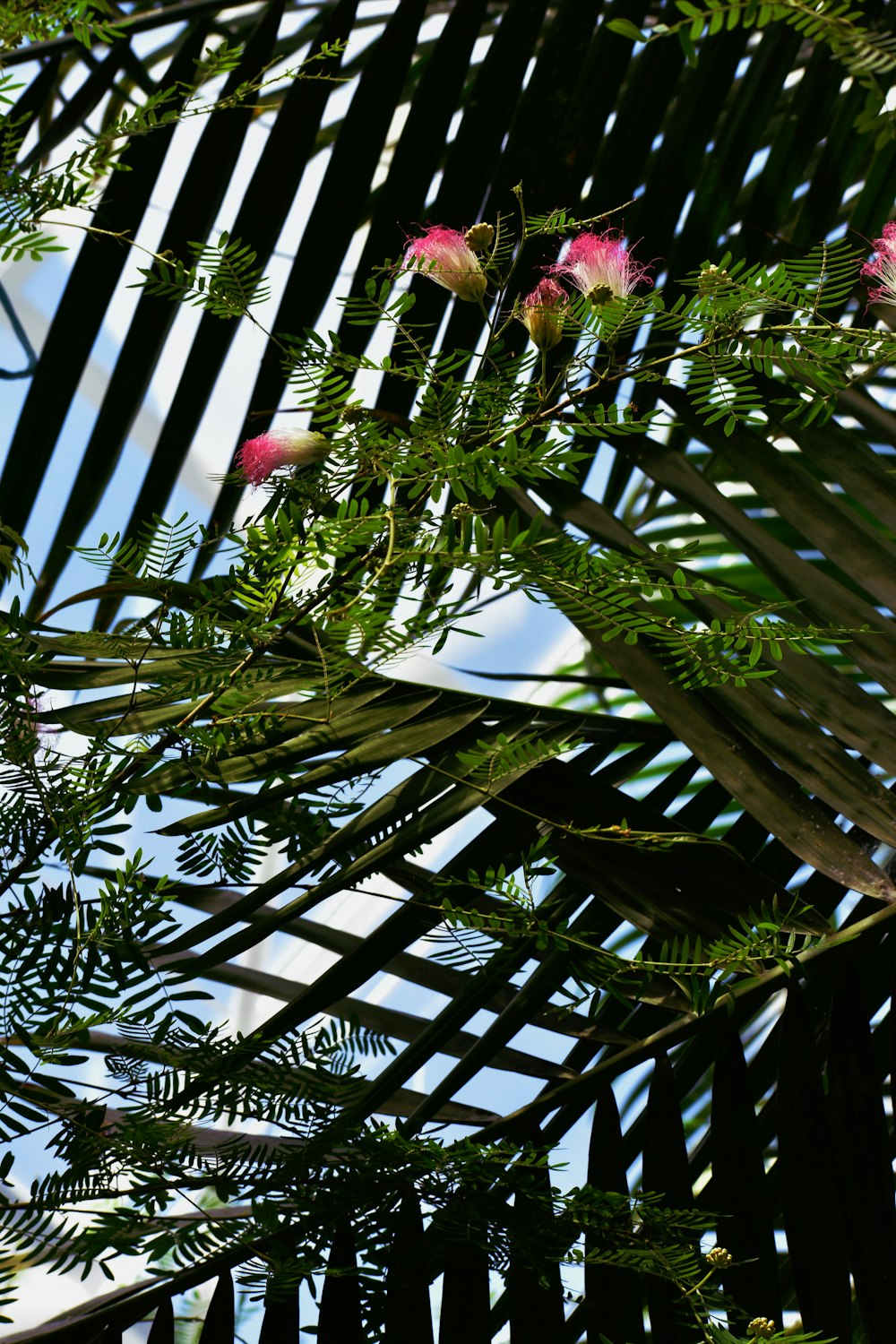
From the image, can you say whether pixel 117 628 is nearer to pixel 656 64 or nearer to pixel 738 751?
pixel 738 751

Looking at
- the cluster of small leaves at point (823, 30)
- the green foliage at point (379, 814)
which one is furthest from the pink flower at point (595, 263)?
the cluster of small leaves at point (823, 30)

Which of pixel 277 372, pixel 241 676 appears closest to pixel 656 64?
pixel 277 372

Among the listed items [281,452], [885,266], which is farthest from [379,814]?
[885,266]

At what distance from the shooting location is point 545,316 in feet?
1.38

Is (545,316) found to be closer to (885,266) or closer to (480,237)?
(480,237)

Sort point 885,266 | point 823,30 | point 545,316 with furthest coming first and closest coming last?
point 885,266 → point 545,316 → point 823,30

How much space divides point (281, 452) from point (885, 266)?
29 cm

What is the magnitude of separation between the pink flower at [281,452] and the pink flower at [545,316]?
85mm

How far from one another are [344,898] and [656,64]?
1829 mm

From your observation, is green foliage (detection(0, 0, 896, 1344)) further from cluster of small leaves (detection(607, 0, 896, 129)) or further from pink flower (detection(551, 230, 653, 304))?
cluster of small leaves (detection(607, 0, 896, 129))

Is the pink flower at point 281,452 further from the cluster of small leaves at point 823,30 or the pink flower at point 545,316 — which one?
the cluster of small leaves at point 823,30

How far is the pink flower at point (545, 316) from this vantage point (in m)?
0.42

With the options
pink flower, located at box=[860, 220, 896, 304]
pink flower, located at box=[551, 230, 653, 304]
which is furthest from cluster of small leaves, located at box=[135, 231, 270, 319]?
pink flower, located at box=[860, 220, 896, 304]

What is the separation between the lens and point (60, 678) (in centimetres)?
61
